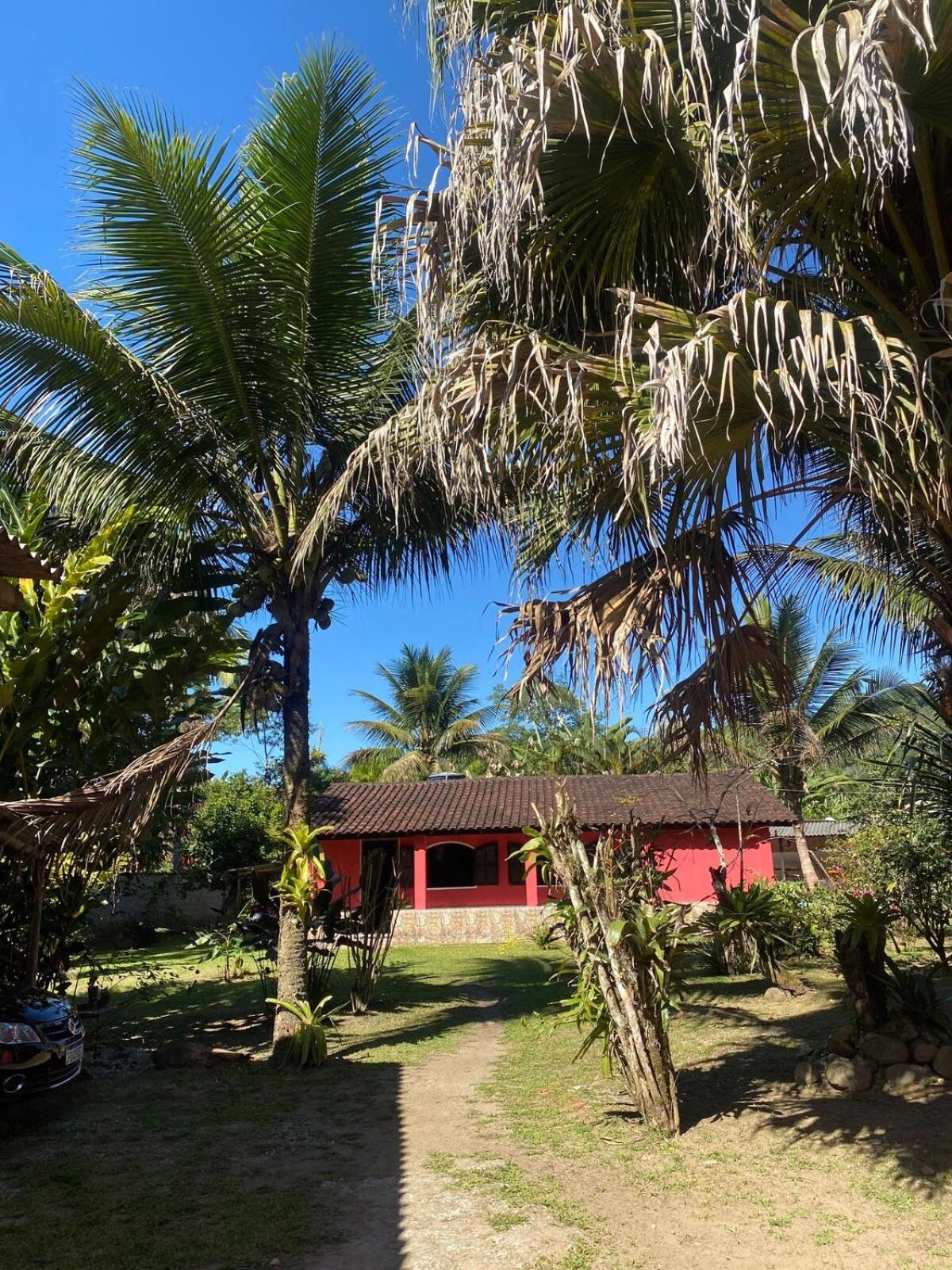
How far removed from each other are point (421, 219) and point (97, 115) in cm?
386

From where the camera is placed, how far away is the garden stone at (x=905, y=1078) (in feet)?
20.8

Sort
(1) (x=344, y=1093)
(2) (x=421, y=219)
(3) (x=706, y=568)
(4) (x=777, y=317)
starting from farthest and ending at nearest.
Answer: (1) (x=344, y=1093) → (3) (x=706, y=568) → (2) (x=421, y=219) → (4) (x=777, y=317)

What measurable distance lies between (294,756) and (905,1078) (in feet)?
19.2

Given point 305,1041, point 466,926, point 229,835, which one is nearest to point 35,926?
point 305,1041

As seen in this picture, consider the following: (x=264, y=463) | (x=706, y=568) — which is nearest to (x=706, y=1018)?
(x=706, y=568)

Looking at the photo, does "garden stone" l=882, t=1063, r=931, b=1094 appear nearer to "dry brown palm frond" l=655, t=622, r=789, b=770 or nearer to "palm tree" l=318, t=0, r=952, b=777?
"dry brown palm frond" l=655, t=622, r=789, b=770

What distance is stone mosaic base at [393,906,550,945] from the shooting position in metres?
22.3

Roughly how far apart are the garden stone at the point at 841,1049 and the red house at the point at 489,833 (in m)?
14.1

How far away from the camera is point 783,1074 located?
23.5 ft

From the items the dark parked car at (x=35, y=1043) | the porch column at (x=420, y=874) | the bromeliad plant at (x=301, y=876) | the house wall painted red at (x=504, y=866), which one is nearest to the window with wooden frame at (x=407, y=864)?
the house wall painted red at (x=504, y=866)

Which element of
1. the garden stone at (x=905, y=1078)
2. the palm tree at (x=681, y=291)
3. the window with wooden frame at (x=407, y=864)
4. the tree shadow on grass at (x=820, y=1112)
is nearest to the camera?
A: the palm tree at (x=681, y=291)

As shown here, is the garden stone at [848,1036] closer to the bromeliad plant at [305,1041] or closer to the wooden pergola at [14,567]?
the bromeliad plant at [305,1041]

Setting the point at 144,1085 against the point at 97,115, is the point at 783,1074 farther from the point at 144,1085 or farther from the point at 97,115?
the point at 97,115


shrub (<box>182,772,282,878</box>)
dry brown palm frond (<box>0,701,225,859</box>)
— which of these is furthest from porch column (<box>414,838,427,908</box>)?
dry brown palm frond (<box>0,701,225,859</box>)
